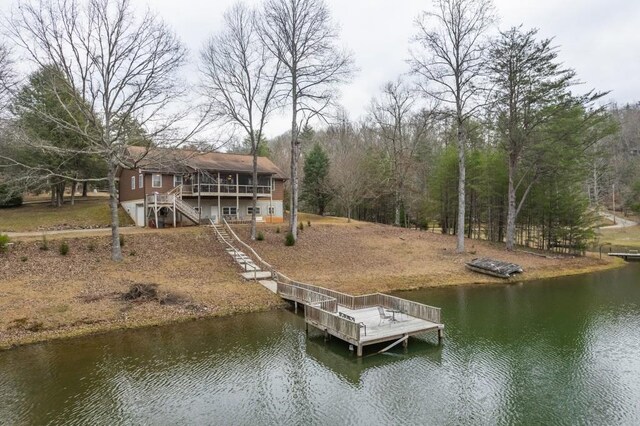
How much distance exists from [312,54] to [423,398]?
23.4m

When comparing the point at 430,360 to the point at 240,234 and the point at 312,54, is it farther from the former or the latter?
the point at 312,54

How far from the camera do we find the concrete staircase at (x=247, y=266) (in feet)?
68.8

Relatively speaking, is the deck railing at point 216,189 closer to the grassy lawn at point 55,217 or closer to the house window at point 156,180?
the house window at point 156,180

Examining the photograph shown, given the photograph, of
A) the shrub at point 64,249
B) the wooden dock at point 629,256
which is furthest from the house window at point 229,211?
the wooden dock at point 629,256

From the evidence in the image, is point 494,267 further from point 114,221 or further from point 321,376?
point 114,221

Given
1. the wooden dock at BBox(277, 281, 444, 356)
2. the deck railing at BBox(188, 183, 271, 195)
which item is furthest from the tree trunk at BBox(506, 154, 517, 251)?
the deck railing at BBox(188, 183, 271, 195)

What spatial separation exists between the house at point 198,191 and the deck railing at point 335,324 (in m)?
17.1

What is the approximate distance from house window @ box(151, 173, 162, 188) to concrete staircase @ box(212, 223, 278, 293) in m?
8.15

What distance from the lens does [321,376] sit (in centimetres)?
1152

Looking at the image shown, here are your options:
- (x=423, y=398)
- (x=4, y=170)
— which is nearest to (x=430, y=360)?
(x=423, y=398)

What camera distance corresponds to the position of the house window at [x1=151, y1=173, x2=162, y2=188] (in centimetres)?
3216

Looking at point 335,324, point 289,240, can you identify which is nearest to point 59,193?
point 289,240

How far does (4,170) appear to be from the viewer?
3462 cm

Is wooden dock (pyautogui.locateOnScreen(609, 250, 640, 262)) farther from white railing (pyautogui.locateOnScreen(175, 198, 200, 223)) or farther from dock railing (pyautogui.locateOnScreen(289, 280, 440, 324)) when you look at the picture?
white railing (pyautogui.locateOnScreen(175, 198, 200, 223))
